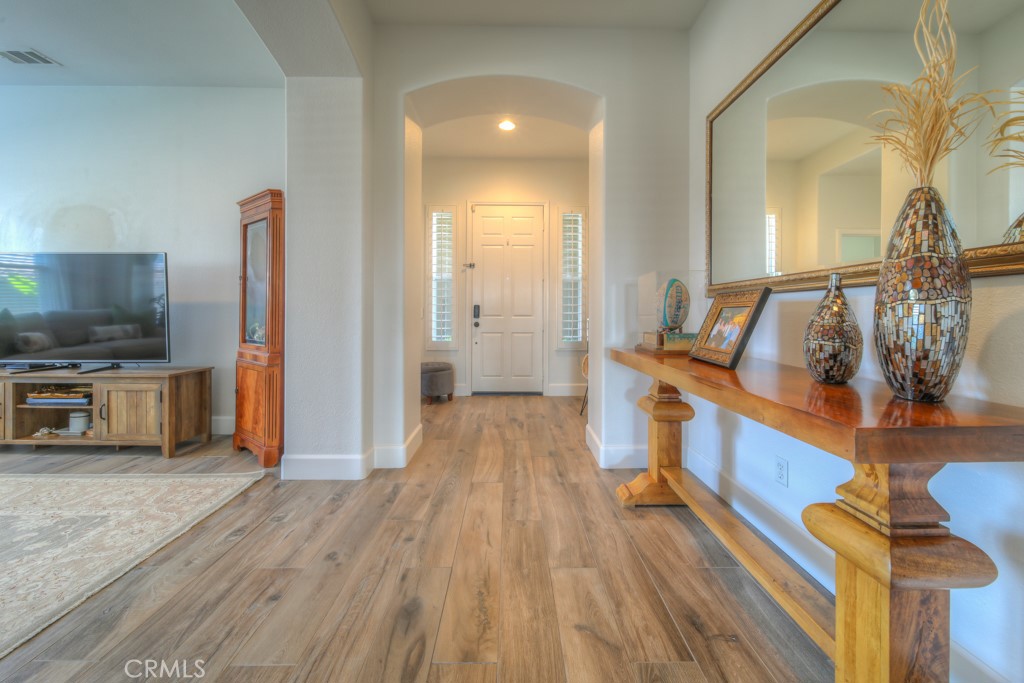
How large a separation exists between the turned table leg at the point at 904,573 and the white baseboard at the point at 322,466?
2.19m

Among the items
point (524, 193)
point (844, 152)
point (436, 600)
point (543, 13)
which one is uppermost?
point (543, 13)

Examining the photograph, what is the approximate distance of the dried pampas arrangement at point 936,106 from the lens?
31.9 inches

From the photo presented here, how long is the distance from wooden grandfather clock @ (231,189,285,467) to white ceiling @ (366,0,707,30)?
1.31 metres

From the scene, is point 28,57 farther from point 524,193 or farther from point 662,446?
point 662,446

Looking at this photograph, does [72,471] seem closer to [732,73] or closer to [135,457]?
[135,457]

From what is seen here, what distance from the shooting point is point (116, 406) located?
2701mm

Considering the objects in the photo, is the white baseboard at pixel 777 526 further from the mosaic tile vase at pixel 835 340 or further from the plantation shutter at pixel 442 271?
the plantation shutter at pixel 442 271

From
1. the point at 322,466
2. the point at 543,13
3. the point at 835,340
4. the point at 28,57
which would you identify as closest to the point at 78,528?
the point at 322,466

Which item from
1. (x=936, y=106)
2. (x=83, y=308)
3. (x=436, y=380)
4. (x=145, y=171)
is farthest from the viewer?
(x=436, y=380)

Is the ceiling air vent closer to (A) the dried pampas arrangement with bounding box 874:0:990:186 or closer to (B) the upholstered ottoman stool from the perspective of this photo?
(B) the upholstered ottoman stool

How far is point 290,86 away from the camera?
230cm

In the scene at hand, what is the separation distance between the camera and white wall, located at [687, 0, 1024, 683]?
0.90 meters

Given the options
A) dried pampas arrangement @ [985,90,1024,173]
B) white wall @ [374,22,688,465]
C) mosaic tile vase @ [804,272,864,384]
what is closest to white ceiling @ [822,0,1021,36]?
dried pampas arrangement @ [985,90,1024,173]

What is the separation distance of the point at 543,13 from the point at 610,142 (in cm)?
82
